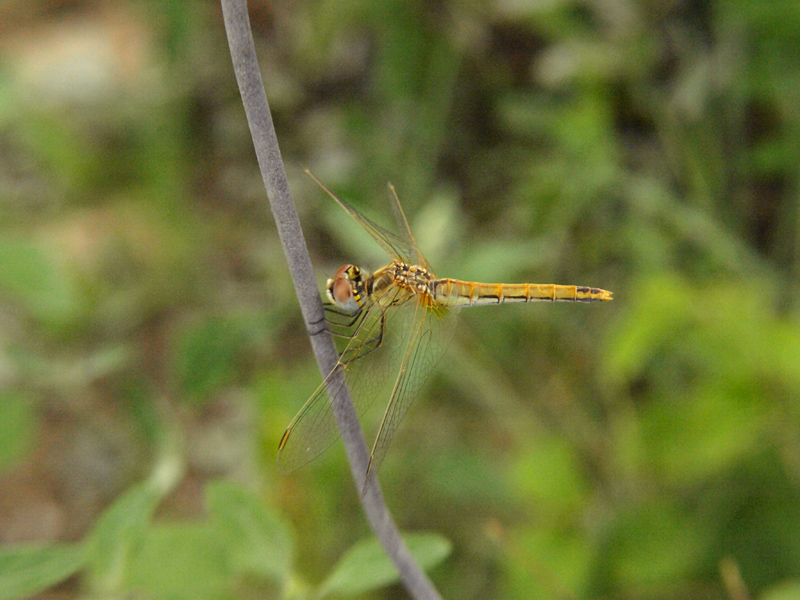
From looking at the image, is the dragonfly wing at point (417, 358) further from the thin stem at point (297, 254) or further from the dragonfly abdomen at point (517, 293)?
the thin stem at point (297, 254)

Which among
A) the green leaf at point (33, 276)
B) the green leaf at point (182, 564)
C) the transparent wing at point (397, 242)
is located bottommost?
the green leaf at point (182, 564)

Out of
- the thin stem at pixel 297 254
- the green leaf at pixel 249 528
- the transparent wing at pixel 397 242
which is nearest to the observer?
Result: the thin stem at pixel 297 254

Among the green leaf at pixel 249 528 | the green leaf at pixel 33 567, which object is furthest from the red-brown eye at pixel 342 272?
the green leaf at pixel 33 567

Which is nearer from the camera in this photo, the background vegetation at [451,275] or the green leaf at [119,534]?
the green leaf at [119,534]

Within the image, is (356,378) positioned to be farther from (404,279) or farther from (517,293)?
(517,293)

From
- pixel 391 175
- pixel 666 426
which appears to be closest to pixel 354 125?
pixel 391 175

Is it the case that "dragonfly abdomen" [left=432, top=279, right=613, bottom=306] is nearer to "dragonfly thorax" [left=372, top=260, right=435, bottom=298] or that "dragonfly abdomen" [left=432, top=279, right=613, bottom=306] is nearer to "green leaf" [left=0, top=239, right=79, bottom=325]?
"dragonfly thorax" [left=372, top=260, right=435, bottom=298]

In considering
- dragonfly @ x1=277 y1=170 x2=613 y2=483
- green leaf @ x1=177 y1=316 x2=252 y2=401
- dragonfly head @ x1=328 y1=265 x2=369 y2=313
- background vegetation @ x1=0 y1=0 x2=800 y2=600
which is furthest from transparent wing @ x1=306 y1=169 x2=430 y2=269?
green leaf @ x1=177 y1=316 x2=252 y2=401

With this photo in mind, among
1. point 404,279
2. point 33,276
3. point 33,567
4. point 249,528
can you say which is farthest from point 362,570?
point 33,276
